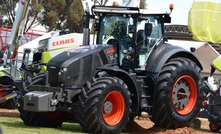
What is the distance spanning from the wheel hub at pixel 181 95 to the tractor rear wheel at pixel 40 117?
2.49m

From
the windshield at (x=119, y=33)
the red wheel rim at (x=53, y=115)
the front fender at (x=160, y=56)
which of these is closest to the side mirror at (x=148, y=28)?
the windshield at (x=119, y=33)

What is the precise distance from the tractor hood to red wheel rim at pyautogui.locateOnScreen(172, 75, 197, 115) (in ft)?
4.99

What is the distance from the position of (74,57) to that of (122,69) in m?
1.19

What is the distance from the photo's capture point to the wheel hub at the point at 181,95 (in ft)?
36.5

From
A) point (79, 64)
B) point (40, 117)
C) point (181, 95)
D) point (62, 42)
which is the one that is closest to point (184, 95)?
point (181, 95)

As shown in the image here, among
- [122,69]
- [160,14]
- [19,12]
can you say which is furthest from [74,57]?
[19,12]

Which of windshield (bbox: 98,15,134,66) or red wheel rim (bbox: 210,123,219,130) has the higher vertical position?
windshield (bbox: 98,15,134,66)

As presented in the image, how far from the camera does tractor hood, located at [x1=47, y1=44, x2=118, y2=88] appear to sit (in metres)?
9.88

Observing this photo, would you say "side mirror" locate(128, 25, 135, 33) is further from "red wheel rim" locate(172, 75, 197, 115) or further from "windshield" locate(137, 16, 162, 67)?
"red wheel rim" locate(172, 75, 197, 115)

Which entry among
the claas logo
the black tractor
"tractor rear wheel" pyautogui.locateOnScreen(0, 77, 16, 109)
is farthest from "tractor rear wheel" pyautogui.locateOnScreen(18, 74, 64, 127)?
the claas logo

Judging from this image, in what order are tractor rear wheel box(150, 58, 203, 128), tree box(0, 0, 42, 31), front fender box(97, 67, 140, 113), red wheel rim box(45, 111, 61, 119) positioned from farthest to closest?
tree box(0, 0, 42, 31) → red wheel rim box(45, 111, 61, 119) → tractor rear wheel box(150, 58, 203, 128) → front fender box(97, 67, 140, 113)

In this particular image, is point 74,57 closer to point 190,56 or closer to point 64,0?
point 190,56

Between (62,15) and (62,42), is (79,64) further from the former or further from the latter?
(62,15)

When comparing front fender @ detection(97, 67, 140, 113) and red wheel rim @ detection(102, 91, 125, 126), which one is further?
front fender @ detection(97, 67, 140, 113)
